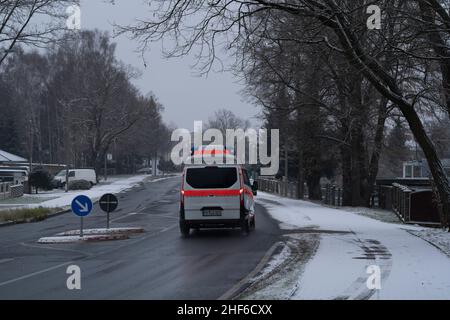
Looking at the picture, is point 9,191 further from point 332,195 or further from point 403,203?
point 403,203

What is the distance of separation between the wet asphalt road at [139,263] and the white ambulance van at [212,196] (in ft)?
1.69

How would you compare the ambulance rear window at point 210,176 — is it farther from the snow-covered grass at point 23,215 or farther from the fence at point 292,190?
the fence at point 292,190

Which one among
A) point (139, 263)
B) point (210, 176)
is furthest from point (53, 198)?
point (139, 263)

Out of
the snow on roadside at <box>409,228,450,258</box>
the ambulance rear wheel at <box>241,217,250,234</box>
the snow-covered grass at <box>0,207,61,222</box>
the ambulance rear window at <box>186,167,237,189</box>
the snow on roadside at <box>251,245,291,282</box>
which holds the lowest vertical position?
the snow-covered grass at <box>0,207,61,222</box>

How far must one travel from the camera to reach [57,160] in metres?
91.6

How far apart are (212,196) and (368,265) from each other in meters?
7.17

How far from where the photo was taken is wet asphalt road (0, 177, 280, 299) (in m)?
10.1

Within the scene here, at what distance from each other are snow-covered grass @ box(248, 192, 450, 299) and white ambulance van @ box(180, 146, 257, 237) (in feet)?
5.98

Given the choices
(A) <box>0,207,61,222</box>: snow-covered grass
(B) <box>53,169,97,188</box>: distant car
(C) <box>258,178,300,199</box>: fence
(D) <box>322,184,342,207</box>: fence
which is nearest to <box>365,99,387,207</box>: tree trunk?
(D) <box>322,184,342,207</box>: fence

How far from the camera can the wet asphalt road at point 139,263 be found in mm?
10125

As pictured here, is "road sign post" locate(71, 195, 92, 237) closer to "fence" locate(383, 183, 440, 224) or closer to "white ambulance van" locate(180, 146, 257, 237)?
"white ambulance van" locate(180, 146, 257, 237)

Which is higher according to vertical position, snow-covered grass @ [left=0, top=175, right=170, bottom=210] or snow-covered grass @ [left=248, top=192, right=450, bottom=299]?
snow-covered grass @ [left=248, top=192, right=450, bottom=299]

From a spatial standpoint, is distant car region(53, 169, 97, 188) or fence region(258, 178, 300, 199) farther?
distant car region(53, 169, 97, 188)
